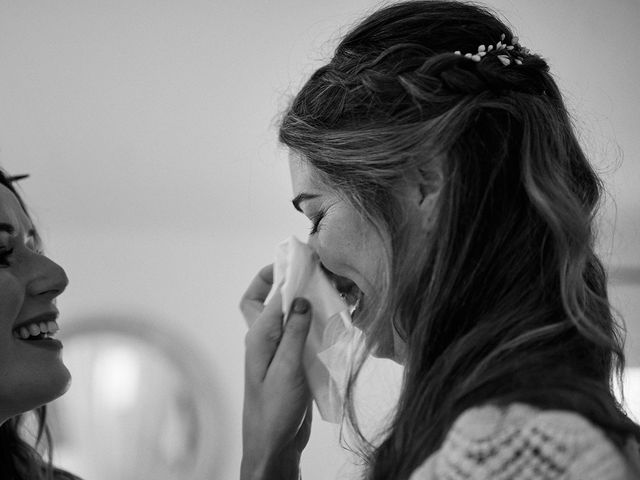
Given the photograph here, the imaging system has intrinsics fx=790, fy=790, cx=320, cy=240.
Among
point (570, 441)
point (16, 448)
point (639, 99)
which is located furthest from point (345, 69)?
point (639, 99)

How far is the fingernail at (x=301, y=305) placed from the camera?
3.39 ft

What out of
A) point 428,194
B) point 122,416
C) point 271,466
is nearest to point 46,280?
point 271,466

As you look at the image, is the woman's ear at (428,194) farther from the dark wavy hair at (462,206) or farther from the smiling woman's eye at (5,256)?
the smiling woman's eye at (5,256)

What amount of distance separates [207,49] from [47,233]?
74 centimetres

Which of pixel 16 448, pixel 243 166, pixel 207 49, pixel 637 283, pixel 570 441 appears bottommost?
pixel 637 283

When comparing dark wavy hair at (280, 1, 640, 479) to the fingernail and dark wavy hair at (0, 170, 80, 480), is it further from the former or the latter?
dark wavy hair at (0, 170, 80, 480)

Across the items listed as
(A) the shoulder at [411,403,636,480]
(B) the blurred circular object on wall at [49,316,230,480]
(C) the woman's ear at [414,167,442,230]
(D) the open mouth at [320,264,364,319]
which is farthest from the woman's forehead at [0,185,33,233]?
(B) the blurred circular object on wall at [49,316,230,480]

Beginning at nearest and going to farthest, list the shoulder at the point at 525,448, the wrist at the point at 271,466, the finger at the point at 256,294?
the shoulder at the point at 525,448, the wrist at the point at 271,466, the finger at the point at 256,294

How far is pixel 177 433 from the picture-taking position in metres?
1.99

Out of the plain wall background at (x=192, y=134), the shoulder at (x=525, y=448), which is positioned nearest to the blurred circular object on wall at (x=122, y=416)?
the plain wall background at (x=192, y=134)

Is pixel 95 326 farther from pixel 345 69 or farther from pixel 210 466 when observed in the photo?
pixel 345 69

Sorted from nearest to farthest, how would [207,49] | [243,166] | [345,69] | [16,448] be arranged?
[345,69] → [16,448] → [207,49] → [243,166]

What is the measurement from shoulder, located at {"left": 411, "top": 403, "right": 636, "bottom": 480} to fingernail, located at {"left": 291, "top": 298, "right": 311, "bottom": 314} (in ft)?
1.42

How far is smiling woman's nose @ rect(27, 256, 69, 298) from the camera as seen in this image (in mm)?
1093
